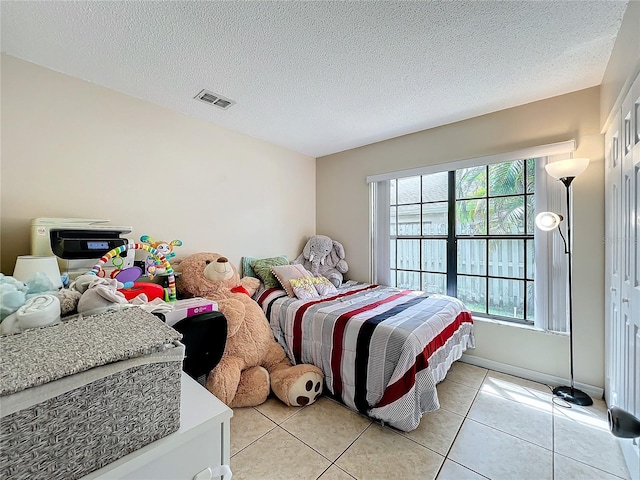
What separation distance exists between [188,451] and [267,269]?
235 cm

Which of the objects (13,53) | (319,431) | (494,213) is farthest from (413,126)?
(13,53)

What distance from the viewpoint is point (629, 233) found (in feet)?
4.57

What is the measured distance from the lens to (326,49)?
1.69 metres

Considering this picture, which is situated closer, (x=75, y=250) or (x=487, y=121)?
(x=75, y=250)

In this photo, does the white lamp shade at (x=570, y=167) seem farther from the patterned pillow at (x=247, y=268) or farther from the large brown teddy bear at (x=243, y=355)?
the patterned pillow at (x=247, y=268)

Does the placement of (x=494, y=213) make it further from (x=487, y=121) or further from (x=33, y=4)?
(x=33, y=4)

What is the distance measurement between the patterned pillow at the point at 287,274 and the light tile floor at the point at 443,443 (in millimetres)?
968

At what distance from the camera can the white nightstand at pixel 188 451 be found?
0.51 m

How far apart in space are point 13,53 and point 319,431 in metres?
3.05

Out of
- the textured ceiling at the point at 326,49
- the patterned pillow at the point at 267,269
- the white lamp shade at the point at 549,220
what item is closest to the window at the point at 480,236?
the white lamp shade at the point at 549,220

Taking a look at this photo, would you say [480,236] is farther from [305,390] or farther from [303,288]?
[305,390]

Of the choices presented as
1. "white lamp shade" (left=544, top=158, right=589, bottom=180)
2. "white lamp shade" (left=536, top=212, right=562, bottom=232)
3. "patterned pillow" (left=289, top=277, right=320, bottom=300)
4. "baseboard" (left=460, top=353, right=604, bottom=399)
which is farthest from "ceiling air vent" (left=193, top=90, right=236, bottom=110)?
"baseboard" (left=460, top=353, right=604, bottom=399)

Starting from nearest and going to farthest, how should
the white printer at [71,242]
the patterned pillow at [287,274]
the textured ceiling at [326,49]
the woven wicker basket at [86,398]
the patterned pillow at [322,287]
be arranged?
the woven wicker basket at [86,398]
the textured ceiling at [326,49]
the white printer at [71,242]
the patterned pillow at [287,274]
the patterned pillow at [322,287]

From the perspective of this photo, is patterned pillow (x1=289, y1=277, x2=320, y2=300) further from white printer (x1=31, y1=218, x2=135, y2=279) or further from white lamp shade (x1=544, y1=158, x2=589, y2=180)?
white lamp shade (x1=544, y1=158, x2=589, y2=180)
